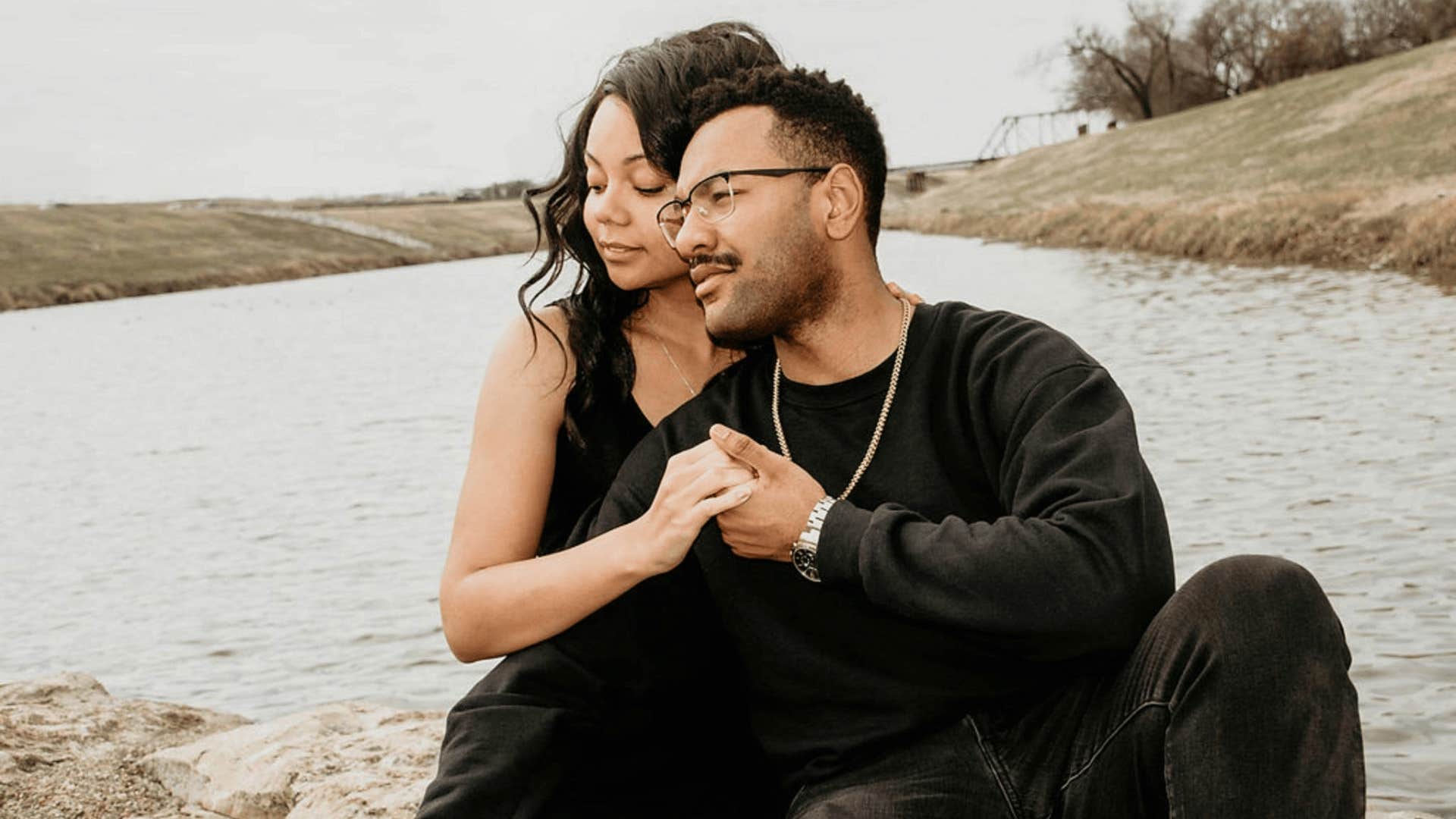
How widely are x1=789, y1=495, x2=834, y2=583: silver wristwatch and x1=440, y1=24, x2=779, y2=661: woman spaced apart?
1.49 feet

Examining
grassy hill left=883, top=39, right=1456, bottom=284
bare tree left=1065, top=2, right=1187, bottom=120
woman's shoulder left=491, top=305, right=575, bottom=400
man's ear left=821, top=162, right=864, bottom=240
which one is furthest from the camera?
bare tree left=1065, top=2, right=1187, bottom=120

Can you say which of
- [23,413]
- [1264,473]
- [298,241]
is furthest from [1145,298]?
[298,241]

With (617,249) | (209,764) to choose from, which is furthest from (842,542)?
(209,764)

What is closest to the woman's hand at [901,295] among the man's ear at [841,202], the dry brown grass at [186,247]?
the man's ear at [841,202]

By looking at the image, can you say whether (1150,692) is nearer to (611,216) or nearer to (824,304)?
(824,304)

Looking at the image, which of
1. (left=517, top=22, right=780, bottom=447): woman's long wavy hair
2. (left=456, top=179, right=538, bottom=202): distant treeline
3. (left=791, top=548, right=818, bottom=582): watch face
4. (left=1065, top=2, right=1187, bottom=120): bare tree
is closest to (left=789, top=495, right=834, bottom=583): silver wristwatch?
(left=791, top=548, right=818, bottom=582): watch face

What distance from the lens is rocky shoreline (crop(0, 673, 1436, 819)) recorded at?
4508 mm

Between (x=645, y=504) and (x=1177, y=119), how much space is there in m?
58.9

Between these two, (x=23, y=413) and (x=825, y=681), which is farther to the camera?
(x=23, y=413)

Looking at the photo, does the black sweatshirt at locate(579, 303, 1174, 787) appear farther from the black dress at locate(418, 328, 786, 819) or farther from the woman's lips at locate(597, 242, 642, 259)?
the woman's lips at locate(597, 242, 642, 259)

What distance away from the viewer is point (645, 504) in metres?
3.23

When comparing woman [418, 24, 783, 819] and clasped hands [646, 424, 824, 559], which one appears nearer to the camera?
clasped hands [646, 424, 824, 559]

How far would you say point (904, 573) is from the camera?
8.64ft

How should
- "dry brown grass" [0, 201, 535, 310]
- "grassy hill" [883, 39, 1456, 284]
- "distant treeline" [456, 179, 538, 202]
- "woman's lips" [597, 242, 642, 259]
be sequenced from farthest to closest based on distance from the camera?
"distant treeline" [456, 179, 538, 202], "dry brown grass" [0, 201, 535, 310], "grassy hill" [883, 39, 1456, 284], "woman's lips" [597, 242, 642, 259]
